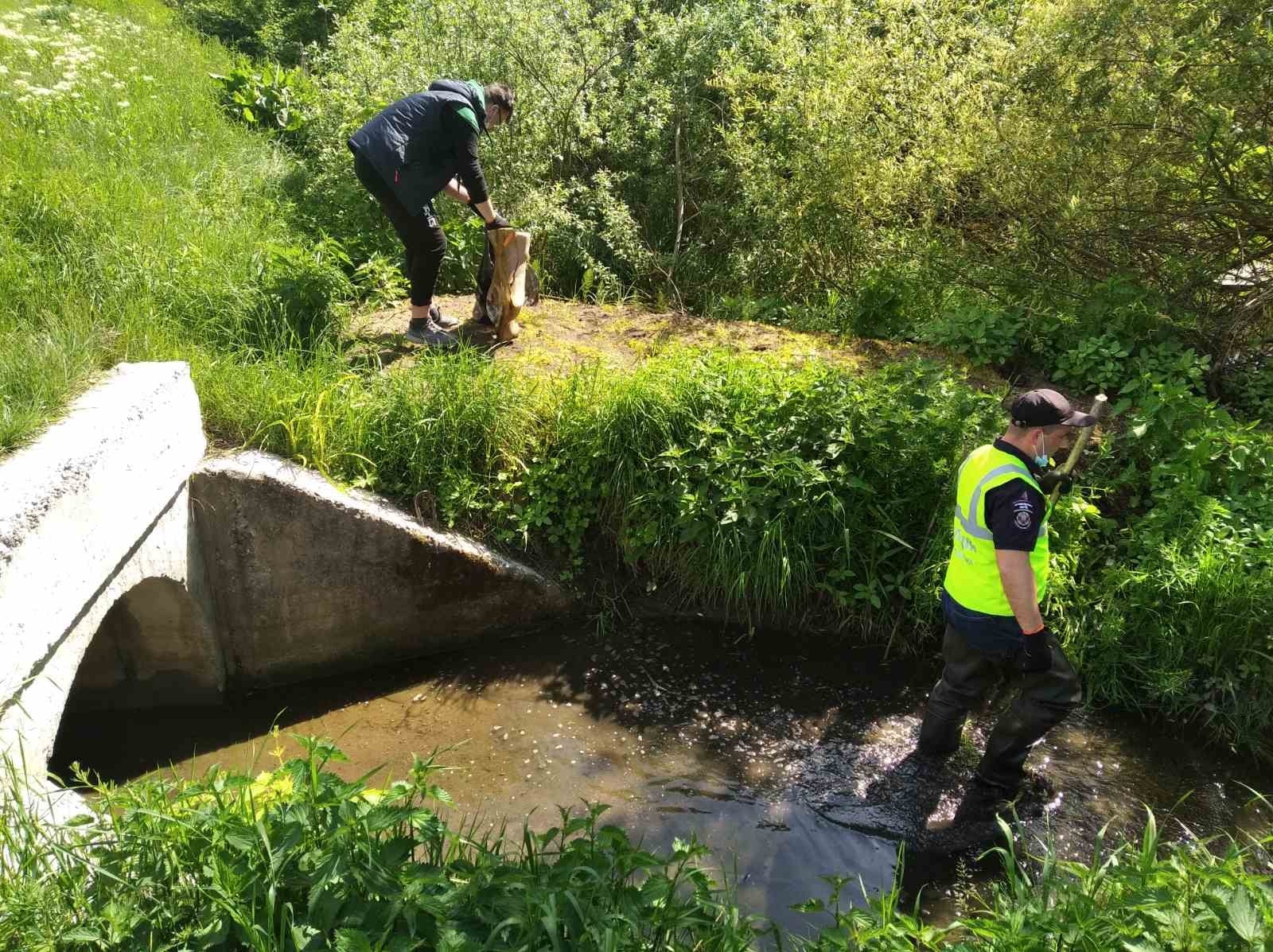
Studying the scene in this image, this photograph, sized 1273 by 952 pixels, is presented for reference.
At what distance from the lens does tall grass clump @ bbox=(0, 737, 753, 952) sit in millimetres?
2381

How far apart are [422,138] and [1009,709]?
4935 mm

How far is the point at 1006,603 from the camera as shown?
3.80 meters

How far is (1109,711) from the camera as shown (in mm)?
4832

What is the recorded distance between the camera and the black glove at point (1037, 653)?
3.77 meters

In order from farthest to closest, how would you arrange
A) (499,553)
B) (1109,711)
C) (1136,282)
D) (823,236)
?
(823,236) → (1136,282) → (499,553) → (1109,711)

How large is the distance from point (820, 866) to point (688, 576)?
1970mm

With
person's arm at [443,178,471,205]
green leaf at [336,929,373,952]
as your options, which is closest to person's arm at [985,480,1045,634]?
green leaf at [336,929,373,952]

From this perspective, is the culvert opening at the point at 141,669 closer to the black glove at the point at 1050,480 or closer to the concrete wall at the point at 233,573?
the concrete wall at the point at 233,573

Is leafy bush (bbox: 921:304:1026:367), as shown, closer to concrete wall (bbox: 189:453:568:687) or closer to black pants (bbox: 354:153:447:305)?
concrete wall (bbox: 189:453:568:687)

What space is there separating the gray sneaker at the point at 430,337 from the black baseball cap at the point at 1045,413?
3.93m

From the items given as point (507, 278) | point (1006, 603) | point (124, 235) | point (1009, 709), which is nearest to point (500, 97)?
point (507, 278)

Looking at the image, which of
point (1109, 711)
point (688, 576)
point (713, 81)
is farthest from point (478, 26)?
point (1109, 711)

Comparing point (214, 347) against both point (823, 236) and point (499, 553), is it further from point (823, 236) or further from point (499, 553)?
point (823, 236)

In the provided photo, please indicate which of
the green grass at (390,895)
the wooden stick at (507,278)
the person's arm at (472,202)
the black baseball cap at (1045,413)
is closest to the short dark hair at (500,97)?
the person's arm at (472,202)
